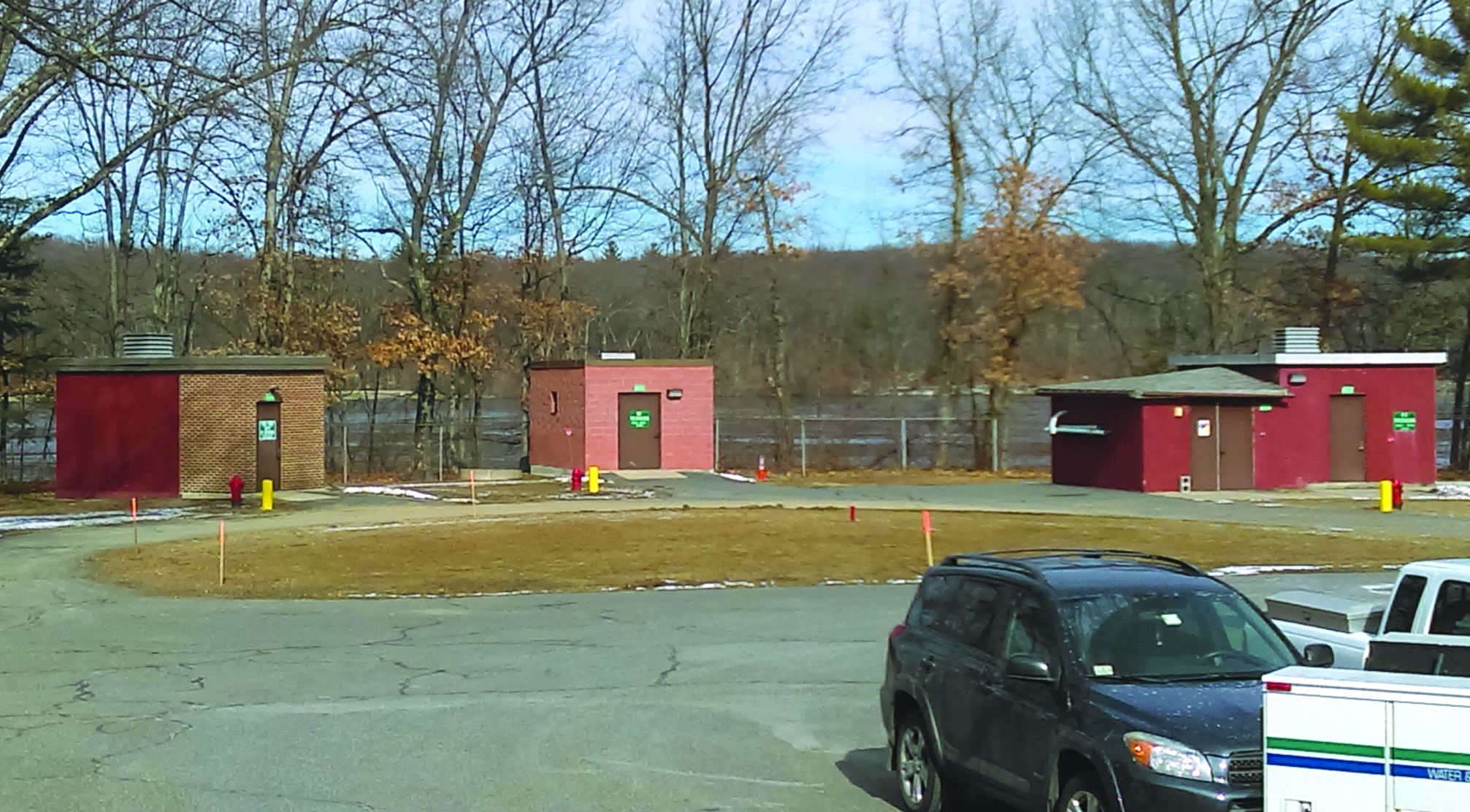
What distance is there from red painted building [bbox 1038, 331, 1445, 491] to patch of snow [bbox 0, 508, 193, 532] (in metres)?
24.0

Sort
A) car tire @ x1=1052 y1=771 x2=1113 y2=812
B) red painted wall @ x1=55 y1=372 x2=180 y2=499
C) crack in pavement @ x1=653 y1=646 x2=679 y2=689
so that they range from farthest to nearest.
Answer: red painted wall @ x1=55 y1=372 x2=180 y2=499 → crack in pavement @ x1=653 y1=646 x2=679 y2=689 → car tire @ x1=1052 y1=771 x2=1113 y2=812

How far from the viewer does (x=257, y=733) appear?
1090 cm

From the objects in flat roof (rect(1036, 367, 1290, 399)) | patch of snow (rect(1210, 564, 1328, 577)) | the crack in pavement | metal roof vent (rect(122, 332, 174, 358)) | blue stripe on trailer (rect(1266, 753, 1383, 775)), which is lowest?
the crack in pavement

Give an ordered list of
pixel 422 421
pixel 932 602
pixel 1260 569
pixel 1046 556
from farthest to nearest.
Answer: pixel 422 421 → pixel 1260 569 → pixel 932 602 → pixel 1046 556

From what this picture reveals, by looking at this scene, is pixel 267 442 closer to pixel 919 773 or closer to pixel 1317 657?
pixel 919 773

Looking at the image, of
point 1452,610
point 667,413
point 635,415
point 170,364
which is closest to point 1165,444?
point 667,413

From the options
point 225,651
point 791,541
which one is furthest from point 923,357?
point 225,651

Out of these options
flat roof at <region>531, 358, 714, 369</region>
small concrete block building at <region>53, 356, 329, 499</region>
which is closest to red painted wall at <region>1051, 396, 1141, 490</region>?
flat roof at <region>531, 358, 714, 369</region>

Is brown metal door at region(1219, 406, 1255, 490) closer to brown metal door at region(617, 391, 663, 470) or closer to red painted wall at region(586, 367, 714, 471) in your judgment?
red painted wall at region(586, 367, 714, 471)

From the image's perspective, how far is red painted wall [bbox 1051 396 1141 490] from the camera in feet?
125

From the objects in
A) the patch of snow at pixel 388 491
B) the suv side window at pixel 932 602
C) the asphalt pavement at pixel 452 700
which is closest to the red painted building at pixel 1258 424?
the asphalt pavement at pixel 452 700

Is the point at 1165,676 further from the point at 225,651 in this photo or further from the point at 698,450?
the point at 698,450

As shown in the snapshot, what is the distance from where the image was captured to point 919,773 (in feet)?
27.9

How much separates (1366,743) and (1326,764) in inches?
6.9
